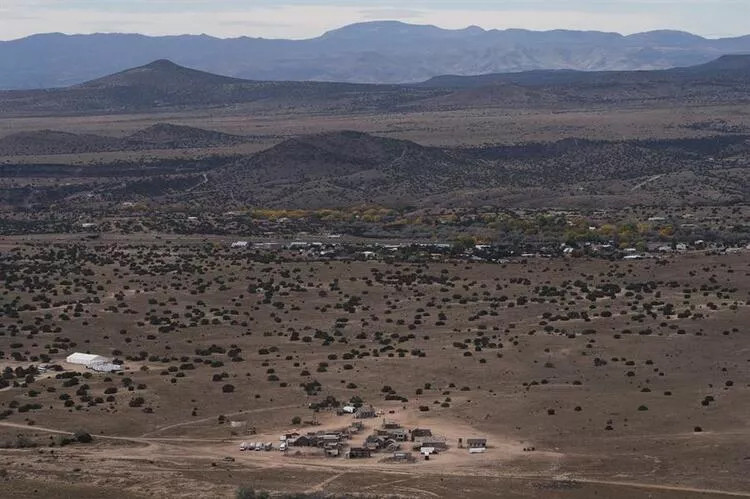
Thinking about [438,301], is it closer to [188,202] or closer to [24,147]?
[188,202]

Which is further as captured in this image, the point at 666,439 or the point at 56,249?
the point at 56,249

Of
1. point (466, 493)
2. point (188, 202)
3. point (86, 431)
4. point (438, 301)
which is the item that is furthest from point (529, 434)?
point (188, 202)

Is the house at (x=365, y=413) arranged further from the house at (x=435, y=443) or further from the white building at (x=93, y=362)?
the white building at (x=93, y=362)

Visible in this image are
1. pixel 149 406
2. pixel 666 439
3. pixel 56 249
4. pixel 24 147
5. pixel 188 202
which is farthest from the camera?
pixel 24 147

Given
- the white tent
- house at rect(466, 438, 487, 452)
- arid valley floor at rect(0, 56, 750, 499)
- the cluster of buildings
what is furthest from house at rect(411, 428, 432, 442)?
the white tent

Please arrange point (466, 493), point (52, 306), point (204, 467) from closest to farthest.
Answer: point (466, 493) → point (204, 467) → point (52, 306)

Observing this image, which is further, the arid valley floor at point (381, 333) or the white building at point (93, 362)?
the white building at point (93, 362)

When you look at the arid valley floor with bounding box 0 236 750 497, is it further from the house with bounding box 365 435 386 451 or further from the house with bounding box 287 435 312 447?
the house with bounding box 365 435 386 451

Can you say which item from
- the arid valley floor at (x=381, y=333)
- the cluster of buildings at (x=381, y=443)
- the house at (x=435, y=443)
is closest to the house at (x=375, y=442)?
the cluster of buildings at (x=381, y=443)

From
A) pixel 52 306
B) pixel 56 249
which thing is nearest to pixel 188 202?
pixel 56 249
